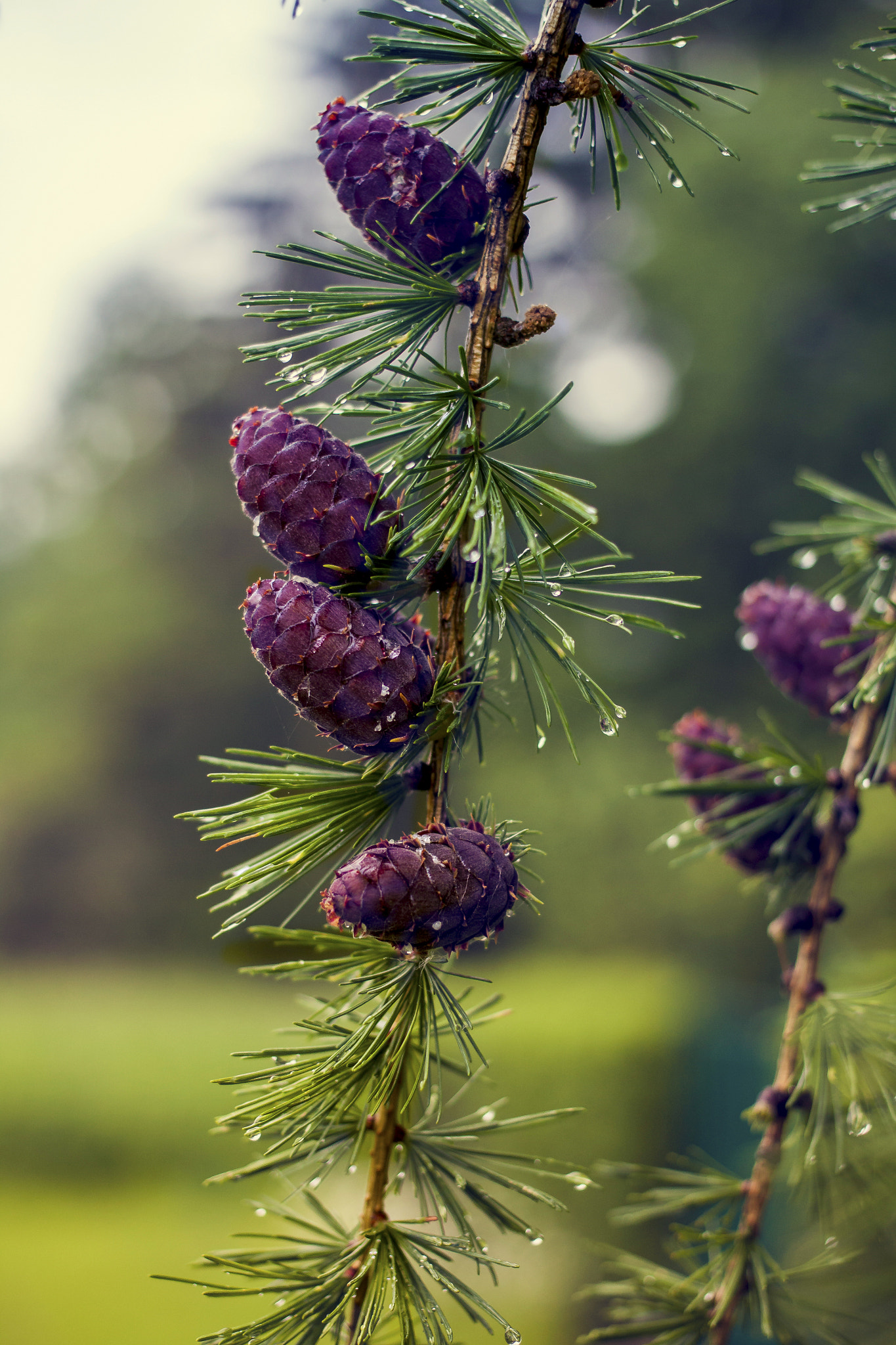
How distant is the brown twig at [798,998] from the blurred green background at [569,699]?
1155 mm

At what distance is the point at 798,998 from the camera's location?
355 mm

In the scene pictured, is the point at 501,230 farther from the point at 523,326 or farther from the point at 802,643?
the point at 802,643

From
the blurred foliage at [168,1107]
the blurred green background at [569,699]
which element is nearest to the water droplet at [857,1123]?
the blurred foliage at [168,1107]

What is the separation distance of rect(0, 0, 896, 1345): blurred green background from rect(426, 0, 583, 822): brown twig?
1261mm

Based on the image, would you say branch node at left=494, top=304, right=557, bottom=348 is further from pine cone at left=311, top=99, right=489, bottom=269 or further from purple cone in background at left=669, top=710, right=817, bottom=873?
purple cone in background at left=669, top=710, right=817, bottom=873

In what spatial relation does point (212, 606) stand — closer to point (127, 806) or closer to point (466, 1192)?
point (127, 806)

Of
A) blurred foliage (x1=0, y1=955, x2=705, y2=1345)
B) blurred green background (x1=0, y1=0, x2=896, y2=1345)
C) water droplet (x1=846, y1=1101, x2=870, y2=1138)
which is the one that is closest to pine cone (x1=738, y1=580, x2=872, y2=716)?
water droplet (x1=846, y1=1101, x2=870, y2=1138)

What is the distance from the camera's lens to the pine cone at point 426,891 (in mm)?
200

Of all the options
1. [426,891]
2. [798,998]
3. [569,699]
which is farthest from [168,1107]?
[426,891]

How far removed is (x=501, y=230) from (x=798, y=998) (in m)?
0.31

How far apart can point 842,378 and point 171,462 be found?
55.2 inches

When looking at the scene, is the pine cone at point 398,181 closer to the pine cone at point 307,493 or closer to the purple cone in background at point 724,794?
the pine cone at point 307,493

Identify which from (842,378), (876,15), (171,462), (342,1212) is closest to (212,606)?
(171,462)

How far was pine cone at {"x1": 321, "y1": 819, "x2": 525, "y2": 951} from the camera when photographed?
0.20 meters
